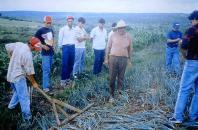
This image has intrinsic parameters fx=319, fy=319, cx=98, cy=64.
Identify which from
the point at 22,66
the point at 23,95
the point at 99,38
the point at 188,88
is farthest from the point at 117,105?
the point at 99,38

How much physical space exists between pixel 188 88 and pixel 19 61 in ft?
8.29

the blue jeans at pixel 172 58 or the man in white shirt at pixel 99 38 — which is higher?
the man in white shirt at pixel 99 38

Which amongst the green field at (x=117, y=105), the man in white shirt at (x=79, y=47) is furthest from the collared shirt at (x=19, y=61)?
the man in white shirt at (x=79, y=47)

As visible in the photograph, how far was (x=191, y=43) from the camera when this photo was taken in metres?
4.25

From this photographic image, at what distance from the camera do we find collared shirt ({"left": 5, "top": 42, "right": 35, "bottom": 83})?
485cm

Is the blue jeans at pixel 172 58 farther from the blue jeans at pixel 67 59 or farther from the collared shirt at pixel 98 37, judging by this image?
the blue jeans at pixel 67 59

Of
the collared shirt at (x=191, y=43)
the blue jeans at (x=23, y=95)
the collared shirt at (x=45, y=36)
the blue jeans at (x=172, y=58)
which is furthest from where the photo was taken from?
the blue jeans at (x=172, y=58)

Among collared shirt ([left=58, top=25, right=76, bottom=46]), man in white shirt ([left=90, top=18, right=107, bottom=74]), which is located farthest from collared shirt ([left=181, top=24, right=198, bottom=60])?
man in white shirt ([left=90, top=18, right=107, bottom=74])

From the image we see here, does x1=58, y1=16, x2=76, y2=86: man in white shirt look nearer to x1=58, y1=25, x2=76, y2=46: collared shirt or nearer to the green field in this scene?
x1=58, y1=25, x2=76, y2=46: collared shirt

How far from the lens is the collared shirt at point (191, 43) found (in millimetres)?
4233

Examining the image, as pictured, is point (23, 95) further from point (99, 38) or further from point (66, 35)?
point (99, 38)

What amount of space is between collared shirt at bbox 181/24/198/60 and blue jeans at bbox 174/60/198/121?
0.08 m

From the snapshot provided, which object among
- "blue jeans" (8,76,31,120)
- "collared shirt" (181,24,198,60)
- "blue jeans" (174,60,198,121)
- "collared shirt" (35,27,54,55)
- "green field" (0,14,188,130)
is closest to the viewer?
"collared shirt" (181,24,198,60)

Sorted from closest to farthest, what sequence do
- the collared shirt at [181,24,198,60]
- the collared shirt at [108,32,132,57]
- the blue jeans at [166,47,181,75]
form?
the collared shirt at [181,24,198,60] < the collared shirt at [108,32,132,57] < the blue jeans at [166,47,181,75]
